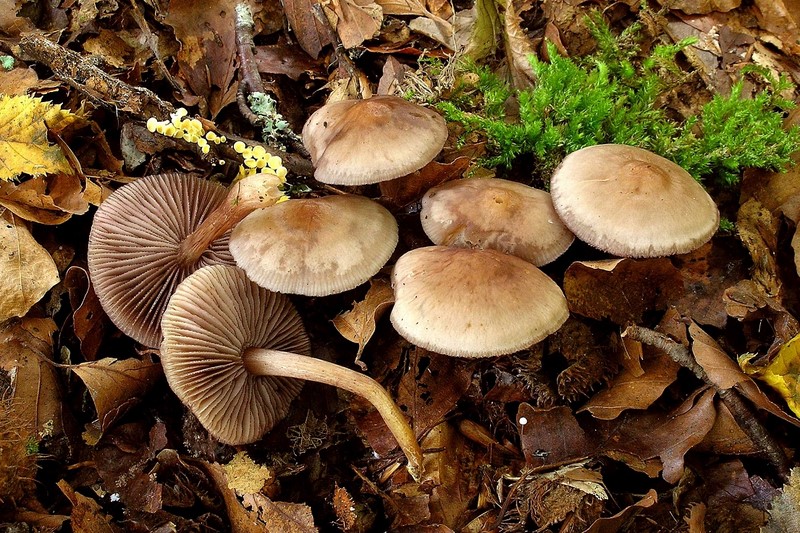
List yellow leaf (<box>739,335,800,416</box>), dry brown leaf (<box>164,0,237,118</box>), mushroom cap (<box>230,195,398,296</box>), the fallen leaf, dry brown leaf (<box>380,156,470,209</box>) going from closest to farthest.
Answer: yellow leaf (<box>739,335,800,416</box>) < mushroom cap (<box>230,195,398,296</box>) < dry brown leaf (<box>380,156,470,209</box>) < dry brown leaf (<box>164,0,237,118</box>) < the fallen leaf

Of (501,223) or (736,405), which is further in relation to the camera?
(501,223)

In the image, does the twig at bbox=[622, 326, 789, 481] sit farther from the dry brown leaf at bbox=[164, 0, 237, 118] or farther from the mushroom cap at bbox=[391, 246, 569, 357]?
the dry brown leaf at bbox=[164, 0, 237, 118]

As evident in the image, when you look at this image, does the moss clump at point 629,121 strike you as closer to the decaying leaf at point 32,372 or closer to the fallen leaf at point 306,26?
the fallen leaf at point 306,26

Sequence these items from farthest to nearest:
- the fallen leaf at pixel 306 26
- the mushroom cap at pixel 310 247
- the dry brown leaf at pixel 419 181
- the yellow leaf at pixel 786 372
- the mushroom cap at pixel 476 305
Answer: the fallen leaf at pixel 306 26 → the dry brown leaf at pixel 419 181 → the mushroom cap at pixel 310 247 → the yellow leaf at pixel 786 372 → the mushroom cap at pixel 476 305

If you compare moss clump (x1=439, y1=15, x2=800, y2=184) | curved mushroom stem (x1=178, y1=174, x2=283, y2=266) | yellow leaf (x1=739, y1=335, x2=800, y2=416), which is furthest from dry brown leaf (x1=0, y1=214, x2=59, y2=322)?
yellow leaf (x1=739, y1=335, x2=800, y2=416)

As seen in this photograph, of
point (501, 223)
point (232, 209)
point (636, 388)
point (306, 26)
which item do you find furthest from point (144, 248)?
point (636, 388)

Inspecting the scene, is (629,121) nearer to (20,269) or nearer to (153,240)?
(153,240)

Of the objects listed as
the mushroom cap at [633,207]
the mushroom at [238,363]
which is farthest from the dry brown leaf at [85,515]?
the mushroom cap at [633,207]

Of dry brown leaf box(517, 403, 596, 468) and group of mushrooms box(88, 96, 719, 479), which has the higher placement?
group of mushrooms box(88, 96, 719, 479)
